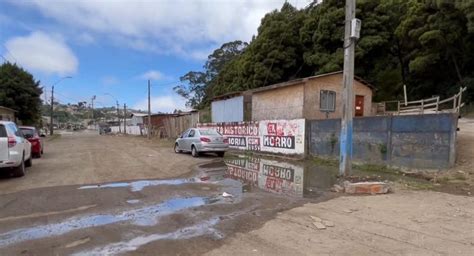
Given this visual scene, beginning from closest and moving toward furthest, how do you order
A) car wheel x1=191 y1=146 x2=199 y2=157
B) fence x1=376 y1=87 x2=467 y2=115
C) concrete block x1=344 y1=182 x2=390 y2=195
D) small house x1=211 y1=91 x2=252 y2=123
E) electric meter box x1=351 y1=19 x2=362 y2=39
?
1. concrete block x1=344 y1=182 x2=390 y2=195
2. electric meter box x1=351 y1=19 x2=362 y2=39
3. fence x1=376 y1=87 x2=467 y2=115
4. car wheel x1=191 y1=146 x2=199 y2=157
5. small house x1=211 y1=91 x2=252 y2=123

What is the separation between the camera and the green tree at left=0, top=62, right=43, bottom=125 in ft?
133

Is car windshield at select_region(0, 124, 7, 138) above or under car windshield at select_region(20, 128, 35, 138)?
above

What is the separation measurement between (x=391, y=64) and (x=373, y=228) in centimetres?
4084

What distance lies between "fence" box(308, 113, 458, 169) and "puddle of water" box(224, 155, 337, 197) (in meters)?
1.52

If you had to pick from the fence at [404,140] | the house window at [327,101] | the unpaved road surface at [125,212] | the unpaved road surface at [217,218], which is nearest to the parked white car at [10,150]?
the unpaved road surface at [125,212]

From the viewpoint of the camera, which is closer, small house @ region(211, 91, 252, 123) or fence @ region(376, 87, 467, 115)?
fence @ region(376, 87, 467, 115)

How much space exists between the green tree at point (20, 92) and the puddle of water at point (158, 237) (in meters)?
40.2

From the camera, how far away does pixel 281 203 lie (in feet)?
29.1

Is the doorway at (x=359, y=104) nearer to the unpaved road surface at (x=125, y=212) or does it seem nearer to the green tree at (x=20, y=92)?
the unpaved road surface at (x=125, y=212)

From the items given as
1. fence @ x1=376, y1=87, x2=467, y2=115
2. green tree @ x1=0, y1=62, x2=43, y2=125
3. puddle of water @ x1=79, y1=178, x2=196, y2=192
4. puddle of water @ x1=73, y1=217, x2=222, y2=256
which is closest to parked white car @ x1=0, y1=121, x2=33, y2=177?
puddle of water @ x1=79, y1=178, x2=196, y2=192

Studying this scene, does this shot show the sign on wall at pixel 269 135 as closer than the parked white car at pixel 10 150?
No

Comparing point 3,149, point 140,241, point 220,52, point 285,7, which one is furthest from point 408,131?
point 220,52

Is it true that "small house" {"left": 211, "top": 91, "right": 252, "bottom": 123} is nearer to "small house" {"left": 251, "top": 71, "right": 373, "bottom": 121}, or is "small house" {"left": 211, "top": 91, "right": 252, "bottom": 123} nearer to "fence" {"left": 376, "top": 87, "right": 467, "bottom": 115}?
"small house" {"left": 251, "top": 71, "right": 373, "bottom": 121}

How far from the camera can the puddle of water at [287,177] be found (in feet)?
35.5
